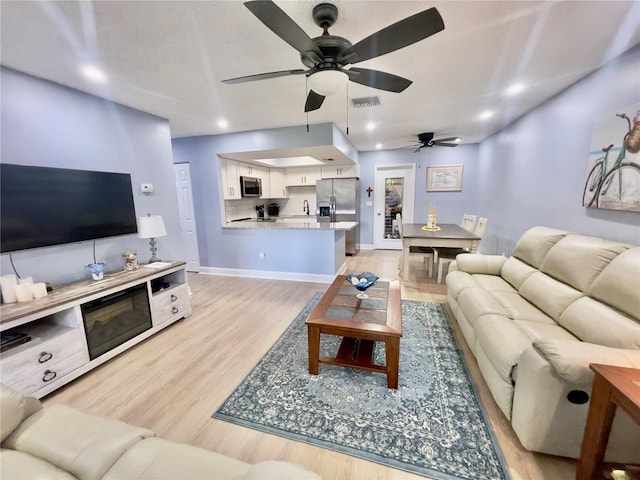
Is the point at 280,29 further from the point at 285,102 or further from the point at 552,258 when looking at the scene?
the point at 552,258

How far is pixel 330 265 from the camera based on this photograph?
4.09 m

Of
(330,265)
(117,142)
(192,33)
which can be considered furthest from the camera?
(330,265)

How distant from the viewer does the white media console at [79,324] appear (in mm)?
1718

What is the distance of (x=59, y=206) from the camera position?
7.24 ft

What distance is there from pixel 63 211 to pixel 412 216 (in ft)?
19.6

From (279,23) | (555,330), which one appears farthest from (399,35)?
Answer: (555,330)

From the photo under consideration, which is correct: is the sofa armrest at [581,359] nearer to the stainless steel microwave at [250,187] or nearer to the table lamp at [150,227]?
the table lamp at [150,227]

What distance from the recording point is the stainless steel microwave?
16.1ft

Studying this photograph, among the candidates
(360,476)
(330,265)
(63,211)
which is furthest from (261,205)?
(360,476)

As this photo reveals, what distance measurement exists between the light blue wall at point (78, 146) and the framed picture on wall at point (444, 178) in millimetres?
5211

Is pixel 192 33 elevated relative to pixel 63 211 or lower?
elevated

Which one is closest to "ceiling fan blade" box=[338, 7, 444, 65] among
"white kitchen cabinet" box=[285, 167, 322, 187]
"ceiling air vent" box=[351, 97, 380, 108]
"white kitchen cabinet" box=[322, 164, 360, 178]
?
"ceiling air vent" box=[351, 97, 380, 108]

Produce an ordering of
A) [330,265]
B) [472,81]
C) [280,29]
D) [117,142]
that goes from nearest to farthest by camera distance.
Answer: [280,29]
[472,81]
[117,142]
[330,265]

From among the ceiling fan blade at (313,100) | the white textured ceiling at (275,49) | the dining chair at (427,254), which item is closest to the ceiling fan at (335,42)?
the white textured ceiling at (275,49)
